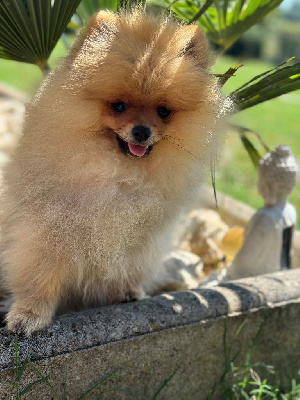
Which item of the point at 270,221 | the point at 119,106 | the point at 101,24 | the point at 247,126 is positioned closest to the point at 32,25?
the point at 101,24

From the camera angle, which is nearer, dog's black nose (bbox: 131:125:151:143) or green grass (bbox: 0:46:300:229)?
dog's black nose (bbox: 131:125:151:143)

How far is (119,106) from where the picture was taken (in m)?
1.49

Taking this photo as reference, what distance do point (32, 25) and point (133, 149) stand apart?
590mm

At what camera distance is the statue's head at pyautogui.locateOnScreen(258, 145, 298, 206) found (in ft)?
7.86

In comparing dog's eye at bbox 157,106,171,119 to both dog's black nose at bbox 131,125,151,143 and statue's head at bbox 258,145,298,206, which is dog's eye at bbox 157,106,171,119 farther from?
statue's head at bbox 258,145,298,206

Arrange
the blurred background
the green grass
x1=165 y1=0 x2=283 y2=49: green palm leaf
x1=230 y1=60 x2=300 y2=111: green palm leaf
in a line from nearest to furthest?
x1=230 y1=60 x2=300 y2=111: green palm leaf < x1=165 y1=0 x2=283 y2=49: green palm leaf < the blurred background < the green grass

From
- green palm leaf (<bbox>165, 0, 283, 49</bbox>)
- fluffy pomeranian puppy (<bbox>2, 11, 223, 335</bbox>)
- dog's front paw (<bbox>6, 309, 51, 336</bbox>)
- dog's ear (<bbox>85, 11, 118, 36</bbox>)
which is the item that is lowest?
dog's front paw (<bbox>6, 309, 51, 336</bbox>)

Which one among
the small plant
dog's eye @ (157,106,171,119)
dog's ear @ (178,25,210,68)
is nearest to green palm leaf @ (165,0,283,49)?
dog's ear @ (178,25,210,68)

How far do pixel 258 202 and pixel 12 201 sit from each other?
291 cm

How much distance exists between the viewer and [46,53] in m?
1.92

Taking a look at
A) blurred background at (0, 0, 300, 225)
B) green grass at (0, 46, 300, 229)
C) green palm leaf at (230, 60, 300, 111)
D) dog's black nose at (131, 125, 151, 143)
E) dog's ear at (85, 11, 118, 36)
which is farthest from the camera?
green grass at (0, 46, 300, 229)

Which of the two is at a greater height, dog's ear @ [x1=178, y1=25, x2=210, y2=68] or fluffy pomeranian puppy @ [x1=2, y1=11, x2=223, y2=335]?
dog's ear @ [x1=178, y1=25, x2=210, y2=68]

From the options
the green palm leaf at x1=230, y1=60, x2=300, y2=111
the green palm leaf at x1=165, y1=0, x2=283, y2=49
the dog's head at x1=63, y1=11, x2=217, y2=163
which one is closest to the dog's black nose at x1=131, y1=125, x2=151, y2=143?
the dog's head at x1=63, y1=11, x2=217, y2=163

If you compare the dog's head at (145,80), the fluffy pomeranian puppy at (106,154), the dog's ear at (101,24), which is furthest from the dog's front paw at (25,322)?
the dog's ear at (101,24)
